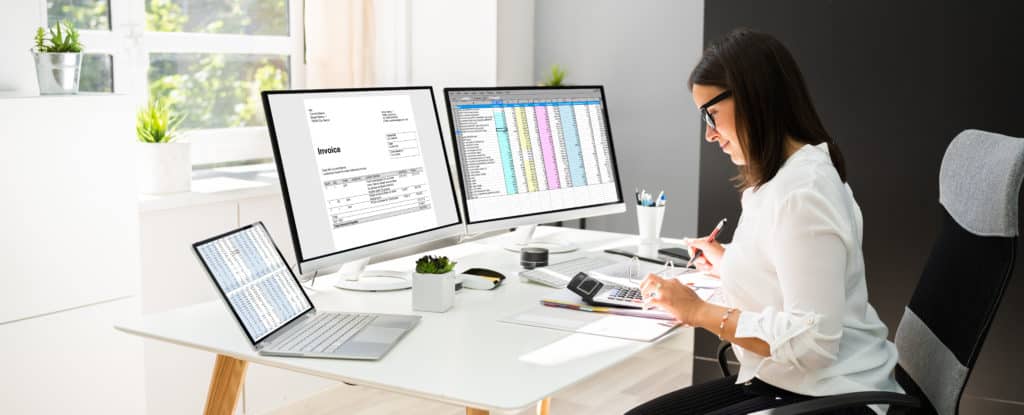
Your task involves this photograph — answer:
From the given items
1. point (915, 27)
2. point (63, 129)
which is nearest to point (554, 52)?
point (915, 27)

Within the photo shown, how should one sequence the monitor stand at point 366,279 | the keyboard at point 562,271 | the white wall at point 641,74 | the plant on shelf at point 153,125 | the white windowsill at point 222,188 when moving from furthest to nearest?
1. the white wall at point 641,74
2. the plant on shelf at point 153,125
3. the white windowsill at point 222,188
4. the keyboard at point 562,271
5. the monitor stand at point 366,279

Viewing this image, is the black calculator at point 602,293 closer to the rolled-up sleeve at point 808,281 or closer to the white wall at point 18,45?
the rolled-up sleeve at point 808,281

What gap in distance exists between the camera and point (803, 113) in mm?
1843

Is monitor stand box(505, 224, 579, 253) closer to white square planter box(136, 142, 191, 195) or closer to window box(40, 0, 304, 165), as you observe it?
white square planter box(136, 142, 191, 195)

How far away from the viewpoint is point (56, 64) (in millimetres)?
2559

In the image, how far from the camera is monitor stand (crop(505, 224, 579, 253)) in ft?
Answer: 9.41

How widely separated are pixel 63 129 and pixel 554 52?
255 centimetres

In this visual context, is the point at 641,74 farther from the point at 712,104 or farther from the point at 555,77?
the point at 712,104

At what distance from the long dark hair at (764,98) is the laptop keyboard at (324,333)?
0.81 meters

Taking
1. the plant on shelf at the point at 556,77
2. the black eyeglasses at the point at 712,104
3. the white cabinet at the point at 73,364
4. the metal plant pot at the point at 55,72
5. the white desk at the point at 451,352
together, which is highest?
the plant on shelf at the point at 556,77

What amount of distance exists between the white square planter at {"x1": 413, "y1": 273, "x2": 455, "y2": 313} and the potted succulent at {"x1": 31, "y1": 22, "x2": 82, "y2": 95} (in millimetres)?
1110

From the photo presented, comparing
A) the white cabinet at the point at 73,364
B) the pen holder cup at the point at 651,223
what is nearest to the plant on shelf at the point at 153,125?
the white cabinet at the point at 73,364

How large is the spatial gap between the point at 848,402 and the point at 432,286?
34.4 inches

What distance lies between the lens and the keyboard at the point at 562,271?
8.00 ft
